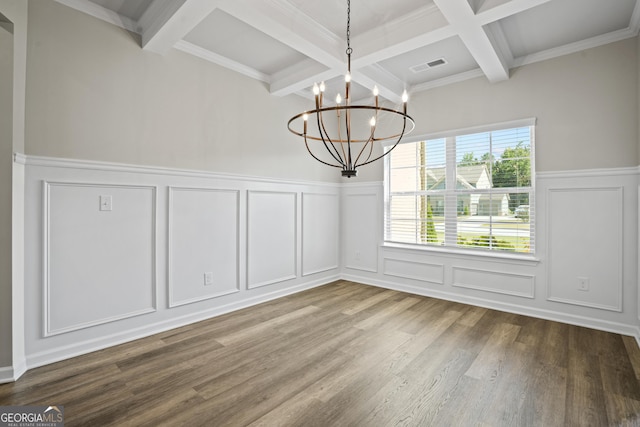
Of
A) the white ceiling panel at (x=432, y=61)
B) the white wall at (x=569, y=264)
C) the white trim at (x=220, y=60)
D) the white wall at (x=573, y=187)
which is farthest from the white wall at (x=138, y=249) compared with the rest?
the white wall at (x=573, y=187)

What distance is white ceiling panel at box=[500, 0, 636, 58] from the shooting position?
2480 mm

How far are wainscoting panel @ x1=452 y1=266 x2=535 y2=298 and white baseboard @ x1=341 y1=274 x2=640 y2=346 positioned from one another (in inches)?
5.5

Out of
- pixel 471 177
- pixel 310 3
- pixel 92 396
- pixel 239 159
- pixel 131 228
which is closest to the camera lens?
pixel 92 396

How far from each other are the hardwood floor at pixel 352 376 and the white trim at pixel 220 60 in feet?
8.76

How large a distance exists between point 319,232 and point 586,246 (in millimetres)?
3024

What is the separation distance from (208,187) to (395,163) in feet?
8.46

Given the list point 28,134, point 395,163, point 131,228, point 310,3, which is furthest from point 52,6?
point 395,163

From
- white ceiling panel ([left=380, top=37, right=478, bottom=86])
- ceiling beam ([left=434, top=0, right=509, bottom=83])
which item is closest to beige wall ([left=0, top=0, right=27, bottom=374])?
ceiling beam ([left=434, top=0, right=509, bottom=83])

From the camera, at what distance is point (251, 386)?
6.66ft

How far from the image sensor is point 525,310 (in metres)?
3.37

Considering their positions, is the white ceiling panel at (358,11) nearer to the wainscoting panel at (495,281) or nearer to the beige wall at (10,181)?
the beige wall at (10,181)

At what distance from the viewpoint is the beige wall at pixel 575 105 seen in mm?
2854

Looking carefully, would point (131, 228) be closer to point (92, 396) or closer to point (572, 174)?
point (92, 396)

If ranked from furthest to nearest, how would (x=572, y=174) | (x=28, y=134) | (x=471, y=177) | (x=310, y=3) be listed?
(x=471, y=177) → (x=572, y=174) → (x=310, y=3) → (x=28, y=134)
